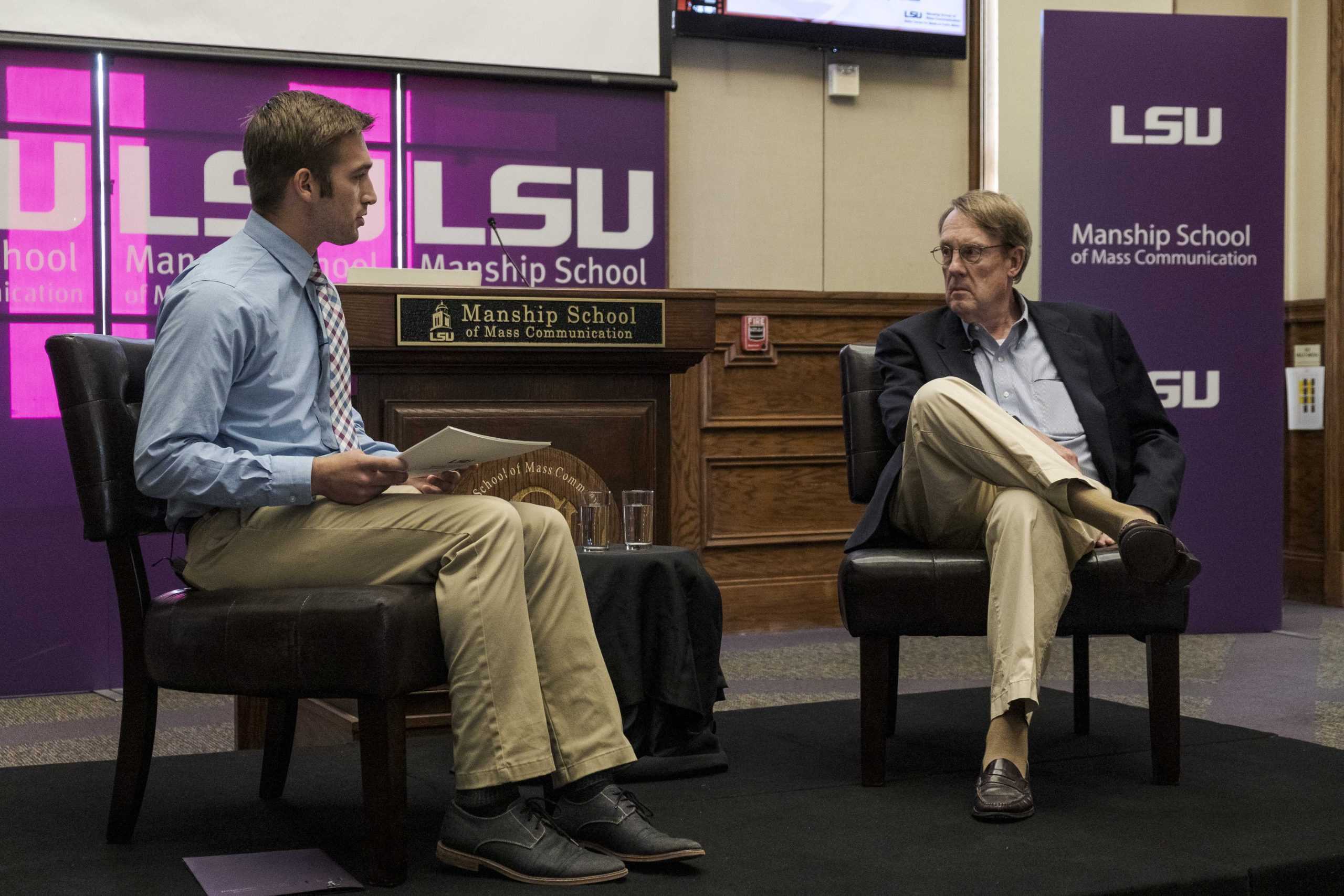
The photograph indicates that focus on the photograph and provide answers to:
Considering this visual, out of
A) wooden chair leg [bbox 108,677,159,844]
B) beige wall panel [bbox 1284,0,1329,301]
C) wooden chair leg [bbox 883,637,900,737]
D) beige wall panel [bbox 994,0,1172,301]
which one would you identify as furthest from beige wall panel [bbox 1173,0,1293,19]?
wooden chair leg [bbox 108,677,159,844]

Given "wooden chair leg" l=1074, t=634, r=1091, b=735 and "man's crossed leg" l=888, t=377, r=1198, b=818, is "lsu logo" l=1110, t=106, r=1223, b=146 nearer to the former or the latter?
"wooden chair leg" l=1074, t=634, r=1091, b=735

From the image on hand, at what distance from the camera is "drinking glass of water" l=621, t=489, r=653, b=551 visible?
2.66 meters

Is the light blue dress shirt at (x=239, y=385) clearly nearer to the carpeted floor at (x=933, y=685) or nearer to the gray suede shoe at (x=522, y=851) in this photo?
the gray suede shoe at (x=522, y=851)

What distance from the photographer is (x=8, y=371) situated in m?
3.81

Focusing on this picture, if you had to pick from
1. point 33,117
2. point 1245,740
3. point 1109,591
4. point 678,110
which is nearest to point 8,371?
point 33,117

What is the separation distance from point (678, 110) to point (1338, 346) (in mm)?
2677

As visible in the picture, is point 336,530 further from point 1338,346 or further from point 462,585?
point 1338,346

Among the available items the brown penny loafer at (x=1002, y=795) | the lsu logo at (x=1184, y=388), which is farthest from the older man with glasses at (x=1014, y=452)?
the lsu logo at (x=1184, y=388)

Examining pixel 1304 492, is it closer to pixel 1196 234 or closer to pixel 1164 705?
pixel 1196 234

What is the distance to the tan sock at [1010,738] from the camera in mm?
2273

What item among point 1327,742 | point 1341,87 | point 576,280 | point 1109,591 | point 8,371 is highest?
point 1341,87

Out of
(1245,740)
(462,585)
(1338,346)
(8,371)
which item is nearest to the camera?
(462,585)

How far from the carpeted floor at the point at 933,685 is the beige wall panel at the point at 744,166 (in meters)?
1.30

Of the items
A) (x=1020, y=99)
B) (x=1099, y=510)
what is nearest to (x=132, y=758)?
(x=1099, y=510)
